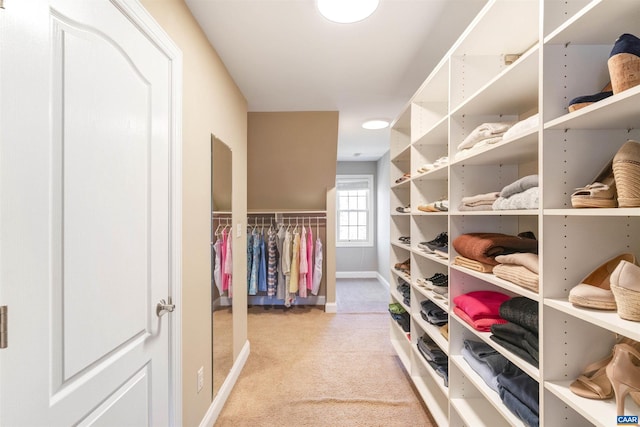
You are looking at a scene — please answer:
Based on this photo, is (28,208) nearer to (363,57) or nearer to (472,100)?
(472,100)

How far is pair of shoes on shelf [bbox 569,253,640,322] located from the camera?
2.37 ft

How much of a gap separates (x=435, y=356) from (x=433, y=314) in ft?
0.84

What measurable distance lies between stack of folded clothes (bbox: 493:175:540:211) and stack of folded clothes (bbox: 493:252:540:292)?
187 millimetres

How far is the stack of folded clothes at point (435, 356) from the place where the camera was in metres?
1.72

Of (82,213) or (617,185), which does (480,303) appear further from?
(82,213)

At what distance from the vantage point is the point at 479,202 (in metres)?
1.38

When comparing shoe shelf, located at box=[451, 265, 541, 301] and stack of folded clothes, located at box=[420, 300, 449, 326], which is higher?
shoe shelf, located at box=[451, 265, 541, 301]

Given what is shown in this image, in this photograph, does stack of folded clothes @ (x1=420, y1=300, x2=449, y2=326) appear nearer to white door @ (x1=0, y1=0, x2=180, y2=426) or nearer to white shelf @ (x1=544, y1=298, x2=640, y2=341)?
white shelf @ (x1=544, y1=298, x2=640, y2=341)

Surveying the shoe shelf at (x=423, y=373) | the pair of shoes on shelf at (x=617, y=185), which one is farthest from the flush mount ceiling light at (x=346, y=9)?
the shoe shelf at (x=423, y=373)

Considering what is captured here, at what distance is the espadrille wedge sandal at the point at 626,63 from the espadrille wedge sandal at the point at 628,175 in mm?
152

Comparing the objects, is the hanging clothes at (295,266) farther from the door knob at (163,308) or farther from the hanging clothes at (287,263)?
the door knob at (163,308)

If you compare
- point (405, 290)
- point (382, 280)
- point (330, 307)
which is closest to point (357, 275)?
point (382, 280)

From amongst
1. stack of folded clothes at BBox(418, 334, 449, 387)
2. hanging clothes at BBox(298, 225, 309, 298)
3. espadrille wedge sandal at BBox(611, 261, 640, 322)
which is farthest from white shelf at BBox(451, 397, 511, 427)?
hanging clothes at BBox(298, 225, 309, 298)

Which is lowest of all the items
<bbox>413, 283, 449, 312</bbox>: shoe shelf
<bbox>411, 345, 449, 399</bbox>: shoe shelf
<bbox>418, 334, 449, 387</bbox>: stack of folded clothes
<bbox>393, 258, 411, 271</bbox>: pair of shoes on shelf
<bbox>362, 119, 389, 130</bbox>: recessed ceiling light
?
<bbox>411, 345, 449, 399</bbox>: shoe shelf
